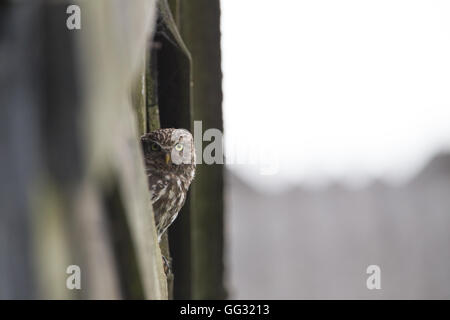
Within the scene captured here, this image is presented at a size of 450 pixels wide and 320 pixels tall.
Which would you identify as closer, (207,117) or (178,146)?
(207,117)

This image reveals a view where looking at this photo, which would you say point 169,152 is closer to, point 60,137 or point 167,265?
point 167,265

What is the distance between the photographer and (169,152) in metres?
2.44

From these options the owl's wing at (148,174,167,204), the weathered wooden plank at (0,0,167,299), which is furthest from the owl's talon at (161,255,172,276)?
the weathered wooden plank at (0,0,167,299)

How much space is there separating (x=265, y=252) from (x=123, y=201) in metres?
1.79

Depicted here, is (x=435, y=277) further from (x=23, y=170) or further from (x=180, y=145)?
(x=23, y=170)

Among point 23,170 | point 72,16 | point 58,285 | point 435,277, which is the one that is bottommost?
point 435,277

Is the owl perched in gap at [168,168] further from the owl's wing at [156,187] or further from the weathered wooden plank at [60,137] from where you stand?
the weathered wooden plank at [60,137]

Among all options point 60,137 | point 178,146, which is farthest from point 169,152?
point 60,137

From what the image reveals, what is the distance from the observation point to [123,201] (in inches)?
26.9

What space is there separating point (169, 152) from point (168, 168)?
2.4 inches

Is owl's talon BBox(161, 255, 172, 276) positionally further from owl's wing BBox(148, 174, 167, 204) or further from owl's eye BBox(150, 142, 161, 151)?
owl's eye BBox(150, 142, 161, 151)
